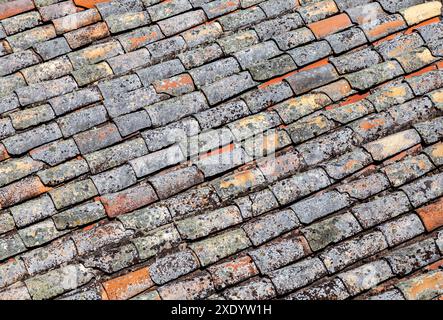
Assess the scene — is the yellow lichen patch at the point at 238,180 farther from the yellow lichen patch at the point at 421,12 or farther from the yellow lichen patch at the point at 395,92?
the yellow lichen patch at the point at 421,12

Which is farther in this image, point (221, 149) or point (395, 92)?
point (395, 92)

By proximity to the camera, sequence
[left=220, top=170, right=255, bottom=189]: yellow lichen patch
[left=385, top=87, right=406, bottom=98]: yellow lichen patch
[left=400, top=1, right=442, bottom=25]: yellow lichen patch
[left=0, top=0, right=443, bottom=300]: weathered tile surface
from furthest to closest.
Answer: [left=400, top=1, right=442, bottom=25]: yellow lichen patch → [left=385, top=87, right=406, bottom=98]: yellow lichen patch → [left=220, top=170, right=255, bottom=189]: yellow lichen patch → [left=0, top=0, right=443, bottom=300]: weathered tile surface

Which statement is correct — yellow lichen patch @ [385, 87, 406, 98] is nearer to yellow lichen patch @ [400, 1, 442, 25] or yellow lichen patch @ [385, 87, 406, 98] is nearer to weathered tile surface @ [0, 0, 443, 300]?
weathered tile surface @ [0, 0, 443, 300]

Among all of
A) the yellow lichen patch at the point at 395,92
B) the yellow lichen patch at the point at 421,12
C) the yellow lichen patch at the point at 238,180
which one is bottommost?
the yellow lichen patch at the point at 238,180

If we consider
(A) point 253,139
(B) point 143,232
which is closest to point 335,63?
(A) point 253,139

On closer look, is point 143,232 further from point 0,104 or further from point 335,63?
point 335,63

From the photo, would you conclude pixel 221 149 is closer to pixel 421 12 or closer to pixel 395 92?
pixel 395 92

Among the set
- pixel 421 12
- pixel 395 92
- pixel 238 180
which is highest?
pixel 421 12

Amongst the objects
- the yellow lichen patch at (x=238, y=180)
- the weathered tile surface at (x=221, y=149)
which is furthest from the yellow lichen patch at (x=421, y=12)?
the yellow lichen patch at (x=238, y=180)

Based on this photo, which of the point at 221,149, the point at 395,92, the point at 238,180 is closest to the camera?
the point at 238,180

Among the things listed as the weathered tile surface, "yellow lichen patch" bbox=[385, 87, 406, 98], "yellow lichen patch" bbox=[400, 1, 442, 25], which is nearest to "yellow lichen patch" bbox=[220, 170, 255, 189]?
the weathered tile surface

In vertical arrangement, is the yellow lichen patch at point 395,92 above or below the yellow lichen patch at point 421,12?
below

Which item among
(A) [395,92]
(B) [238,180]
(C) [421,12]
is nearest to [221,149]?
(B) [238,180]

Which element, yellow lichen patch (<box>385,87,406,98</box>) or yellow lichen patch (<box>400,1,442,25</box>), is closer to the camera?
yellow lichen patch (<box>385,87,406,98</box>)
